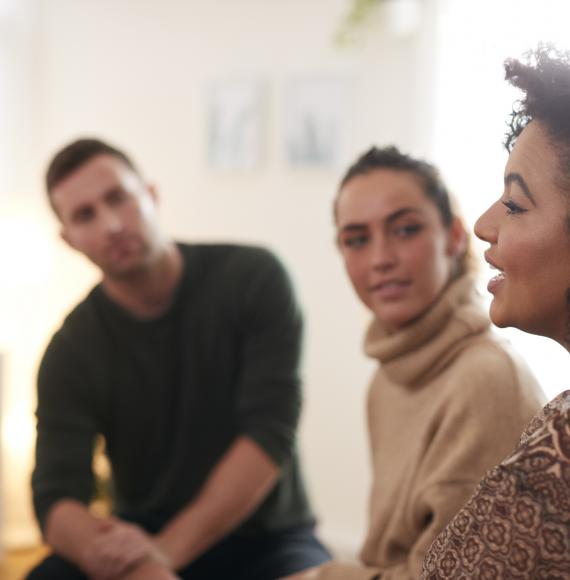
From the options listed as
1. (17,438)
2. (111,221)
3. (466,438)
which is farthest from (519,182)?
(17,438)

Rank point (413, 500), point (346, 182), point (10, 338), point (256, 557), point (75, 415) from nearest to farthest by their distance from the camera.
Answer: point (413, 500) < point (346, 182) < point (256, 557) < point (75, 415) < point (10, 338)

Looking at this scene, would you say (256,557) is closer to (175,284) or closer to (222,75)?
(175,284)

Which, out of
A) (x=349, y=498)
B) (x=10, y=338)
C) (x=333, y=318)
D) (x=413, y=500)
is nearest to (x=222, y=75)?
(x=333, y=318)

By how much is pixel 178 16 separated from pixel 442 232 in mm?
2835

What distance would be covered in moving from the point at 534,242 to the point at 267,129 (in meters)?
2.99

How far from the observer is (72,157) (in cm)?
193

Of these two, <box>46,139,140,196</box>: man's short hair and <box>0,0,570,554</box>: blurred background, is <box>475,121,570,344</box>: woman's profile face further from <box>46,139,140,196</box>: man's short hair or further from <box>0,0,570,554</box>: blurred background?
<box>0,0,570,554</box>: blurred background

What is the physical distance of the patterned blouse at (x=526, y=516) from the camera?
723 millimetres

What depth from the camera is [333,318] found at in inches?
142

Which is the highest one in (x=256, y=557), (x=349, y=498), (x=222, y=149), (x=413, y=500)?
(x=222, y=149)

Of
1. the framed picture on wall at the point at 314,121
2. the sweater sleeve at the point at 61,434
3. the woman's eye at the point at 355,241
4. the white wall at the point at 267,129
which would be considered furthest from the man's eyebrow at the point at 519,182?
the framed picture on wall at the point at 314,121

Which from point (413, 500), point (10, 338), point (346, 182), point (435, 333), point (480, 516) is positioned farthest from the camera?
point (10, 338)

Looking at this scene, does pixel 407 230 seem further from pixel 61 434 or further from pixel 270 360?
→ pixel 61 434

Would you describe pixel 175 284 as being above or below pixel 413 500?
above
